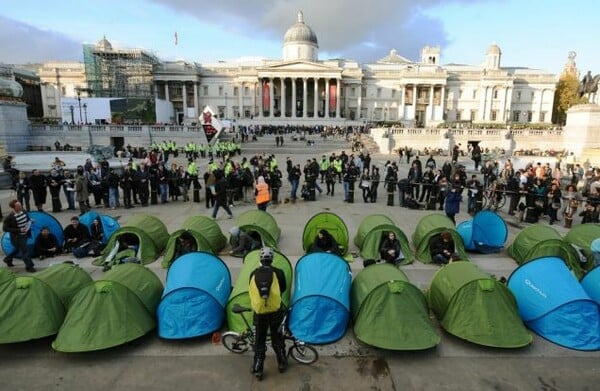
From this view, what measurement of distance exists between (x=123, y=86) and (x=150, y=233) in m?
65.0

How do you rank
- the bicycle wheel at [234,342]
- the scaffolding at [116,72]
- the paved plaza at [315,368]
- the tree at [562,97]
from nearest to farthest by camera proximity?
1. the paved plaza at [315,368]
2. the bicycle wheel at [234,342]
3. the scaffolding at [116,72]
4. the tree at [562,97]

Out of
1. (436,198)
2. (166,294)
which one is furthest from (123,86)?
(166,294)

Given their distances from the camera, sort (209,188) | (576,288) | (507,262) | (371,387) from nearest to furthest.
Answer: (371,387), (576,288), (507,262), (209,188)

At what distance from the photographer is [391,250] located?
9.71 m

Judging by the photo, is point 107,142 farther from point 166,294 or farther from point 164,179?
point 166,294

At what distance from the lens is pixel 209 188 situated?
1609cm

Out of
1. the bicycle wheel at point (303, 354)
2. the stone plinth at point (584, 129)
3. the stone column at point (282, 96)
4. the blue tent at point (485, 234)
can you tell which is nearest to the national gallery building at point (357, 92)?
the stone column at point (282, 96)

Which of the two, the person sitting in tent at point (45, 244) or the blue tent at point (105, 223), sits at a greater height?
the blue tent at point (105, 223)

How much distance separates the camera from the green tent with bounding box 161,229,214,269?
9723mm

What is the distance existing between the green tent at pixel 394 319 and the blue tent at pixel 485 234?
17.6ft

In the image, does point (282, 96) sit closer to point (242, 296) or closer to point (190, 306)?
point (242, 296)

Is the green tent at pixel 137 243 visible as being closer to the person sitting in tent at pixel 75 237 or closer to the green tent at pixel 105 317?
the person sitting in tent at pixel 75 237

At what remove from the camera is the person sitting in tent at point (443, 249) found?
32.8 ft

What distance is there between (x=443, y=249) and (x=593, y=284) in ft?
10.9
